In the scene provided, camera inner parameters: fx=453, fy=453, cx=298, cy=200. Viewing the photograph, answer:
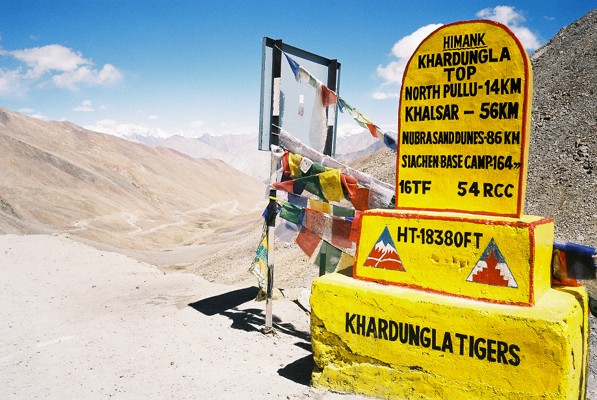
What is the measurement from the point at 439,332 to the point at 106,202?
182 feet

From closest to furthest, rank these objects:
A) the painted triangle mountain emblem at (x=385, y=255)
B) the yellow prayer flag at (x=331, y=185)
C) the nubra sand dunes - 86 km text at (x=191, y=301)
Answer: the painted triangle mountain emblem at (x=385, y=255) < the nubra sand dunes - 86 km text at (x=191, y=301) < the yellow prayer flag at (x=331, y=185)

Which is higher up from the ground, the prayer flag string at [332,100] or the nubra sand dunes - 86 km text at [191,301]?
the prayer flag string at [332,100]

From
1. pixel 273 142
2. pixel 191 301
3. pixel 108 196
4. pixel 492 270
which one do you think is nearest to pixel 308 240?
pixel 273 142

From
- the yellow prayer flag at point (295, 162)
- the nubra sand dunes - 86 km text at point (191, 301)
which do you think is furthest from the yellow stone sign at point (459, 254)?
the yellow prayer flag at point (295, 162)

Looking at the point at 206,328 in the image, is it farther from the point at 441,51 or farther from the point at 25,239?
the point at 25,239

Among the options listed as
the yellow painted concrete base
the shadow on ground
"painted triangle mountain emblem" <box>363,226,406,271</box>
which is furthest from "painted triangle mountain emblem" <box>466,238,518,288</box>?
the shadow on ground

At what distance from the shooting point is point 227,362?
553 centimetres

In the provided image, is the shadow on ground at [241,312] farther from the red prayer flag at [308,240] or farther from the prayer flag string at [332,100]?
the prayer flag string at [332,100]

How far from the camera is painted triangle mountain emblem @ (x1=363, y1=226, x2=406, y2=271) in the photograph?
4.52 m

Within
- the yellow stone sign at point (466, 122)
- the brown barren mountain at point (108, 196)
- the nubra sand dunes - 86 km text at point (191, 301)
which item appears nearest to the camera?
the yellow stone sign at point (466, 122)

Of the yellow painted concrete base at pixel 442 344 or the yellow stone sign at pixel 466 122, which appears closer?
the yellow painted concrete base at pixel 442 344

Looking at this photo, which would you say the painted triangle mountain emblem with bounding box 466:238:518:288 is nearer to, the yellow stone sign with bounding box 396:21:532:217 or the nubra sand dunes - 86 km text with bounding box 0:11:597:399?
the yellow stone sign with bounding box 396:21:532:217

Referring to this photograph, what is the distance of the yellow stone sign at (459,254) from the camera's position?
3896 mm

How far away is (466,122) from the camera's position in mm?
4449
